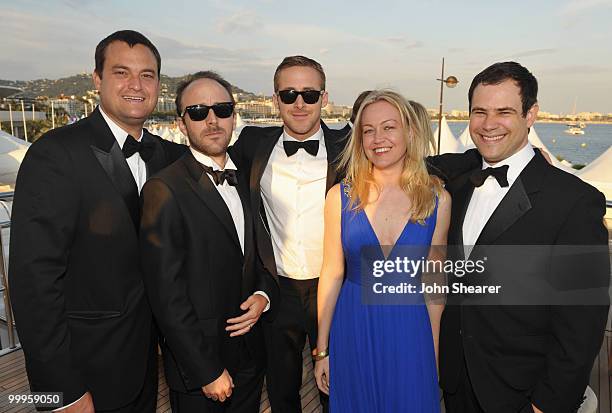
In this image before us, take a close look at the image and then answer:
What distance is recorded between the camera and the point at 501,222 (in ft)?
6.82

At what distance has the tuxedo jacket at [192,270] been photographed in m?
2.05

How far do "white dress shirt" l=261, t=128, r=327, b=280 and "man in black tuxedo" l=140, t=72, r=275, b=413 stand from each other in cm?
51

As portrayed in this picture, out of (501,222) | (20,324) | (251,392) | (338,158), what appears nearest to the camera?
(20,324)

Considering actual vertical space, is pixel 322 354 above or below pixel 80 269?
below

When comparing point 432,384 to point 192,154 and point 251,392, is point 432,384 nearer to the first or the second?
point 251,392

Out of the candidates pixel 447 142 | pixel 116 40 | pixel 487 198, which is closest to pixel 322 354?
pixel 487 198

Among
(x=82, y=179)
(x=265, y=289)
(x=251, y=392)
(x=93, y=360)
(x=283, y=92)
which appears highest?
(x=283, y=92)

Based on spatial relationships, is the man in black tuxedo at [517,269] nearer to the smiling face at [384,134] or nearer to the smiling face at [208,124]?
the smiling face at [384,134]

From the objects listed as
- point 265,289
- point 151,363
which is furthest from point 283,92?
point 151,363

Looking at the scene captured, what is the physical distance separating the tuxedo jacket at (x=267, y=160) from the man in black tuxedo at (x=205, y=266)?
16.1 inches

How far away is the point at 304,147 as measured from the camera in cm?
320

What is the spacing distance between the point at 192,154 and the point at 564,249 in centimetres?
210

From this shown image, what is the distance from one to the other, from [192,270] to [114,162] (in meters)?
0.73

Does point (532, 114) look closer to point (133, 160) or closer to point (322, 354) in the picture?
point (322, 354)
